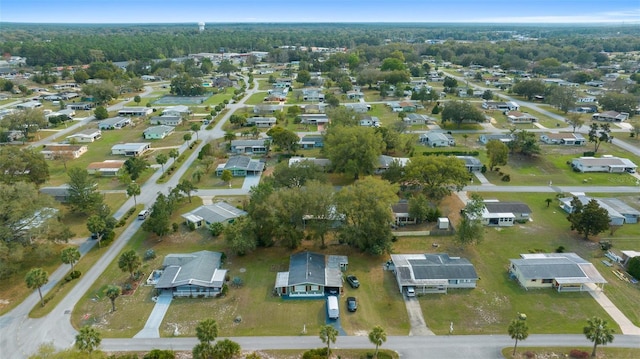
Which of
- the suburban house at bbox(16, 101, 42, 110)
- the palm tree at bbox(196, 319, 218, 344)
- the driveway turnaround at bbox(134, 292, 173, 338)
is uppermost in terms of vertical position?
the suburban house at bbox(16, 101, 42, 110)

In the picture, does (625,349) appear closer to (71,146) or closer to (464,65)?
(71,146)

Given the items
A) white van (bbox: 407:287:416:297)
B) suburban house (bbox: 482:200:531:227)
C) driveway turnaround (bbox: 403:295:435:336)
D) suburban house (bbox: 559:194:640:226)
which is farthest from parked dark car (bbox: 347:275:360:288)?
suburban house (bbox: 559:194:640:226)

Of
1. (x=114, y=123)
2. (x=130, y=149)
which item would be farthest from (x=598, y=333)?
(x=114, y=123)

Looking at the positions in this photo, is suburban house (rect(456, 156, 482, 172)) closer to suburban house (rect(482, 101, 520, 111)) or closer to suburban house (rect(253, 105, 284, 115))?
suburban house (rect(482, 101, 520, 111))

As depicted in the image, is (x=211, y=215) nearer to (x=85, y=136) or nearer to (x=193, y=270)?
(x=193, y=270)

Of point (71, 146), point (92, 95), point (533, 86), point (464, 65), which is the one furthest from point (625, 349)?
point (464, 65)

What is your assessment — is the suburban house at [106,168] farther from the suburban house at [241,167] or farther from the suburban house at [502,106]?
the suburban house at [502,106]
